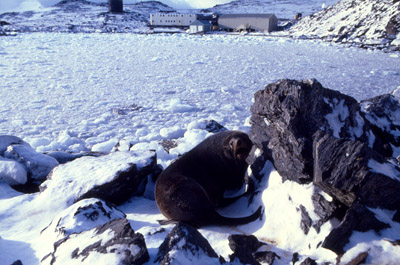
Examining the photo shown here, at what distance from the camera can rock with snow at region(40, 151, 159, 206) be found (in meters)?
3.32

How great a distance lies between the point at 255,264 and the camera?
2100mm

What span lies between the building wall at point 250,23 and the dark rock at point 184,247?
3352 centimetres

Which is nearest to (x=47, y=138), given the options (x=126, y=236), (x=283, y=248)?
(x=126, y=236)

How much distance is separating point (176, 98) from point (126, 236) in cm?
517

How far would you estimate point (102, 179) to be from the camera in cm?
336

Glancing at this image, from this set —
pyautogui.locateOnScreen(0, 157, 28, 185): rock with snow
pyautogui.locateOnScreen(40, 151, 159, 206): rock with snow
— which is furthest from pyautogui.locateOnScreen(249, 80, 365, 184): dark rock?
pyautogui.locateOnScreen(0, 157, 28, 185): rock with snow

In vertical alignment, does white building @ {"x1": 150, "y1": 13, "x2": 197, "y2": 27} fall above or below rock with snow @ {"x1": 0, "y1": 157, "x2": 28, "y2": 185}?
above

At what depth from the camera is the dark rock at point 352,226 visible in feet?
6.88

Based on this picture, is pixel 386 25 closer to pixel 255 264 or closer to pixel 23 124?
pixel 23 124

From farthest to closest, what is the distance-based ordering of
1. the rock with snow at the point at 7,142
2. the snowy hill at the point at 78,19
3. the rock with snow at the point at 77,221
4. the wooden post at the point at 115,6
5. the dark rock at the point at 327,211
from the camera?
the wooden post at the point at 115,6
the snowy hill at the point at 78,19
the rock with snow at the point at 7,142
the rock with snow at the point at 77,221
the dark rock at the point at 327,211

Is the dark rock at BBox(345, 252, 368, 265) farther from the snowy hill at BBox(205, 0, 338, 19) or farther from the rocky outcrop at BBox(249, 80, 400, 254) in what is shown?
the snowy hill at BBox(205, 0, 338, 19)

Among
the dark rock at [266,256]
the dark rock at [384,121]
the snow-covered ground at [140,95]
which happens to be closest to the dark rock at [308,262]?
the snow-covered ground at [140,95]

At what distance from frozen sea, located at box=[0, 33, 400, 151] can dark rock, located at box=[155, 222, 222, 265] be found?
297 cm

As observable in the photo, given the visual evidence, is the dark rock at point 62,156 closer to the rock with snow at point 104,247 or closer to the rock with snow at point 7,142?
the rock with snow at point 7,142
